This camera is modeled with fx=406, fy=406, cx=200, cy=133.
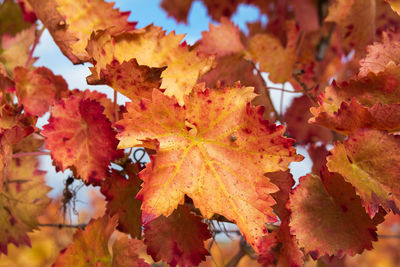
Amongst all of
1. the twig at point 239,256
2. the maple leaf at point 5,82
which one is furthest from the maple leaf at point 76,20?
the twig at point 239,256

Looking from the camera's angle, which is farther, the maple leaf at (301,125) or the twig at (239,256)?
the maple leaf at (301,125)

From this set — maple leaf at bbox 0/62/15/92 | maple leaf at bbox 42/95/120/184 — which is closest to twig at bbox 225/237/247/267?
maple leaf at bbox 42/95/120/184

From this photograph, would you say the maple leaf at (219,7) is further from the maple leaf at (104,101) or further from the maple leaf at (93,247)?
the maple leaf at (93,247)

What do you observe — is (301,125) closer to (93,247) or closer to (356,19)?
(356,19)

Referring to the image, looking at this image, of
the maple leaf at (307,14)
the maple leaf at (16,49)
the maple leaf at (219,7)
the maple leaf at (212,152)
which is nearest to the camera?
the maple leaf at (212,152)

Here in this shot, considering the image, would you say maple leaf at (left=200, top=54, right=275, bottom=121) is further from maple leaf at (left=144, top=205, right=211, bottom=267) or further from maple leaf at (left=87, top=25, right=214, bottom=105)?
maple leaf at (left=144, top=205, right=211, bottom=267)

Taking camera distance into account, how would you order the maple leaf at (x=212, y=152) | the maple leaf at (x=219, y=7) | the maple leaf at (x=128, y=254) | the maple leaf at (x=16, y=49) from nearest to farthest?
the maple leaf at (x=212, y=152), the maple leaf at (x=128, y=254), the maple leaf at (x=16, y=49), the maple leaf at (x=219, y=7)

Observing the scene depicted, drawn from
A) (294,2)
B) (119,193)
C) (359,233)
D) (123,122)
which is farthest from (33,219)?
(294,2)
